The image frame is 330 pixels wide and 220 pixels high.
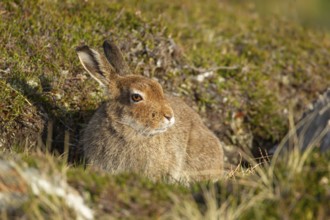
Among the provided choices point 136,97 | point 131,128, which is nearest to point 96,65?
point 136,97

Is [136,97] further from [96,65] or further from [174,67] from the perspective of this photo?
[174,67]

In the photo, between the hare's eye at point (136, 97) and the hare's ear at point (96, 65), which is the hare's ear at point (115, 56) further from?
the hare's eye at point (136, 97)

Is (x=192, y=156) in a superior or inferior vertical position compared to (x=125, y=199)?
inferior

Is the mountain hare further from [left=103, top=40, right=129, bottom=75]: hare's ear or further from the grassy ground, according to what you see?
the grassy ground

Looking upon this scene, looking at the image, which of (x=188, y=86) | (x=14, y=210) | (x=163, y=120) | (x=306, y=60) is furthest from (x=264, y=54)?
(x=14, y=210)

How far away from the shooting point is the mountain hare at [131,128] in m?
8.74

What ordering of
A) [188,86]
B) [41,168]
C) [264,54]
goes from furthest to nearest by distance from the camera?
[264,54], [188,86], [41,168]

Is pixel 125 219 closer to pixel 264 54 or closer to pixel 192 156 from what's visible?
pixel 192 156

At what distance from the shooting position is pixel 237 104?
11.8m

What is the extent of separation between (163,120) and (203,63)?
11.5 feet

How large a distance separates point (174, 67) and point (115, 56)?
2.17m

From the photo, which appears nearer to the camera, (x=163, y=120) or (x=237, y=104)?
(x=163, y=120)

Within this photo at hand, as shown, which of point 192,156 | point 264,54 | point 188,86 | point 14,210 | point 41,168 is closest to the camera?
point 14,210

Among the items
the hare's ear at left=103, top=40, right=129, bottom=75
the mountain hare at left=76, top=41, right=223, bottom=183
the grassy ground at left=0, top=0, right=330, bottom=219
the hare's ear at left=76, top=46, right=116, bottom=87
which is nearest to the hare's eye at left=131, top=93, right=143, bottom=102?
the mountain hare at left=76, top=41, right=223, bottom=183
